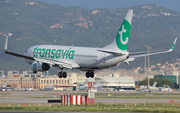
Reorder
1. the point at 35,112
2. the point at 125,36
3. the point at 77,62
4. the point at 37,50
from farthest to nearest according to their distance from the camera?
the point at 37,50 < the point at 77,62 < the point at 125,36 < the point at 35,112

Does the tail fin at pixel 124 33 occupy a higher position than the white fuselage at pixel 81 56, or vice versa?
the tail fin at pixel 124 33

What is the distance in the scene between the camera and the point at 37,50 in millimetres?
85125

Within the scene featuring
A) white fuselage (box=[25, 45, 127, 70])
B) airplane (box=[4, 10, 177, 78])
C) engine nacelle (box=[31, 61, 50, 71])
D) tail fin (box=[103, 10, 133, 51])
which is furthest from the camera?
engine nacelle (box=[31, 61, 50, 71])

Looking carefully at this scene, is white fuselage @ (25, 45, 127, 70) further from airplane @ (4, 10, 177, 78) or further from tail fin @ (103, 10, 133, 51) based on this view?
tail fin @ (103, 10, 133, 51)

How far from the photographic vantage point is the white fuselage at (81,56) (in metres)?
75.9

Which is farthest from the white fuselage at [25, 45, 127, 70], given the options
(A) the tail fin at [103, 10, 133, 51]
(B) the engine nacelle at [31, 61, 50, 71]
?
(B) the engine nacelle at [31, 61, 50, 71]

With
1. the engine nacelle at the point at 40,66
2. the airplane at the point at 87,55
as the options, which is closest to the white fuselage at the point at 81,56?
the airplane at the point at 87,55

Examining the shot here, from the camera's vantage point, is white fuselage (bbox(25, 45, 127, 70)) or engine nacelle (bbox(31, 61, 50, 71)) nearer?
white fuselage (bbox(25, 45, 127, 70))

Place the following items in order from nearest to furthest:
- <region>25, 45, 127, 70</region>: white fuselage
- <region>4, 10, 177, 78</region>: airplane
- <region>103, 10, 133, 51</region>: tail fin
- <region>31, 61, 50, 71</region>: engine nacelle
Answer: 1. <region>103, 10, 133, 51</region>: tail fin
2. <region>4, 10, 177, 78</region>: airplane
3. <region>25, 45, 127, 70</region>: white fuselage
4. <region>31, 61, 50, 71</region>: engine nacelle

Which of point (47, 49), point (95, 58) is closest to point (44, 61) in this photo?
point (47, 49)

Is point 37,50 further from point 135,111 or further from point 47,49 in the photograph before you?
point 135,111

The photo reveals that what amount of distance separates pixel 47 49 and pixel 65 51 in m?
4.58

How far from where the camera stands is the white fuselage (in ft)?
249

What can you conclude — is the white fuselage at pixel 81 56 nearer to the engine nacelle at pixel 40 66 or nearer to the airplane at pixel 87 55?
the airplane at pixel 87 55
